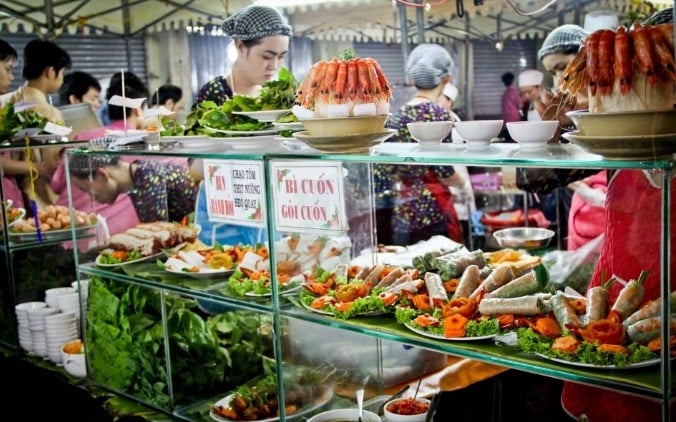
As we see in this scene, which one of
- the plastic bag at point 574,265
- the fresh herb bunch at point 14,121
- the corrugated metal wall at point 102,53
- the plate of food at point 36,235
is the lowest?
the plastic bag at point 574,265

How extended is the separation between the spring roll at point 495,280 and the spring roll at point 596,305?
13.6 inches

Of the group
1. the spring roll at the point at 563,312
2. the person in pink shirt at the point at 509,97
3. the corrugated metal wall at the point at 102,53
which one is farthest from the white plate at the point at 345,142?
the person in pink shirt at the point at 509,97

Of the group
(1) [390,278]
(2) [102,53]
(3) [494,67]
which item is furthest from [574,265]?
(3) [494,67]

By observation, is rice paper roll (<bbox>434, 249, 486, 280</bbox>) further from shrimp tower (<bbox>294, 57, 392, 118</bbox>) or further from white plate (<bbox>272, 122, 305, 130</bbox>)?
white plate (<bbox>272, 122, 305, 130</bbox>)

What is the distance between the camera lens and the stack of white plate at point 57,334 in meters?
4.13

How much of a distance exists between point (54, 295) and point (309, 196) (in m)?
2.66

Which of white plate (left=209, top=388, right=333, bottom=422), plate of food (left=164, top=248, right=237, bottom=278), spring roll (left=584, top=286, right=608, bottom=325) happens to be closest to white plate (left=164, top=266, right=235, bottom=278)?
plate of food (left=164, top=248, right=237, bottom=278)

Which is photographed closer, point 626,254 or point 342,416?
point 626,254

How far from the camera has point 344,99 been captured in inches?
91.7

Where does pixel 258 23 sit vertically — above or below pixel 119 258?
above

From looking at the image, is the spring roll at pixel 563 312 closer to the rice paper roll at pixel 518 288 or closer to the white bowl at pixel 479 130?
the rice paper roll at pixel 518 288

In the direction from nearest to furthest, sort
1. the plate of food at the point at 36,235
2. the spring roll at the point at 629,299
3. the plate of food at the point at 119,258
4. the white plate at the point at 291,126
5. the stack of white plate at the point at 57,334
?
the spring roll at the point at 629,299, the white plate at the point at 291,126, the plate of food at the point at 119,258, the stack of white plate at the point at 57,334, the plate of food at the point at 36,235

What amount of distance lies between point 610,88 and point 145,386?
8.45ft

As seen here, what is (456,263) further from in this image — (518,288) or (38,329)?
(38,329)
